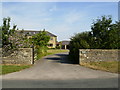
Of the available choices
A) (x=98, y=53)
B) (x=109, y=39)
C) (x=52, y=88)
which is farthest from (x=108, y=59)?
(x=52, y=88)

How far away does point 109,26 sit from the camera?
583 inches

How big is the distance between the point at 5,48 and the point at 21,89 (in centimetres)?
860

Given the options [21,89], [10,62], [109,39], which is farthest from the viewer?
[109,39]

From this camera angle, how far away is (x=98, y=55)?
44.8 feet

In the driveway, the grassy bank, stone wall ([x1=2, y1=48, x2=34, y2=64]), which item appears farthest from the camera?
stone wall ([x1=2, y1=48, x2=34, y2=64])

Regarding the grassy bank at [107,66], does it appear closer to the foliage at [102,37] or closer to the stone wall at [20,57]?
the foliage at [102,37]

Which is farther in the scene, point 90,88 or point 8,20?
point 8,20

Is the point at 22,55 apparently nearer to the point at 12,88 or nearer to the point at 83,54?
the point at 83,54

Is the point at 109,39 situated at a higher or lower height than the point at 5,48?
higher

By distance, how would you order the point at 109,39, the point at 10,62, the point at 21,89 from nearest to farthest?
the point at 21,89 < the point at 10,62 < the point at 109,39

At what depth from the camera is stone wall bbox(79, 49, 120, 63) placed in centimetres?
1341

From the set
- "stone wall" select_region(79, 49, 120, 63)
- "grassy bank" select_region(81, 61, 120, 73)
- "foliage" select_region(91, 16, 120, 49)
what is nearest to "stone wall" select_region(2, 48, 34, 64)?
"stone wall" select_region(79, 49, 120, 63)

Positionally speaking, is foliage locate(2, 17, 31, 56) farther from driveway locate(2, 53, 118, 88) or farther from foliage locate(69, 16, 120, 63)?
foliage locate(69, 16, 120, 63)

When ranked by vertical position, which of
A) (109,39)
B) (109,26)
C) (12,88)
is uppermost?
(109,26)
